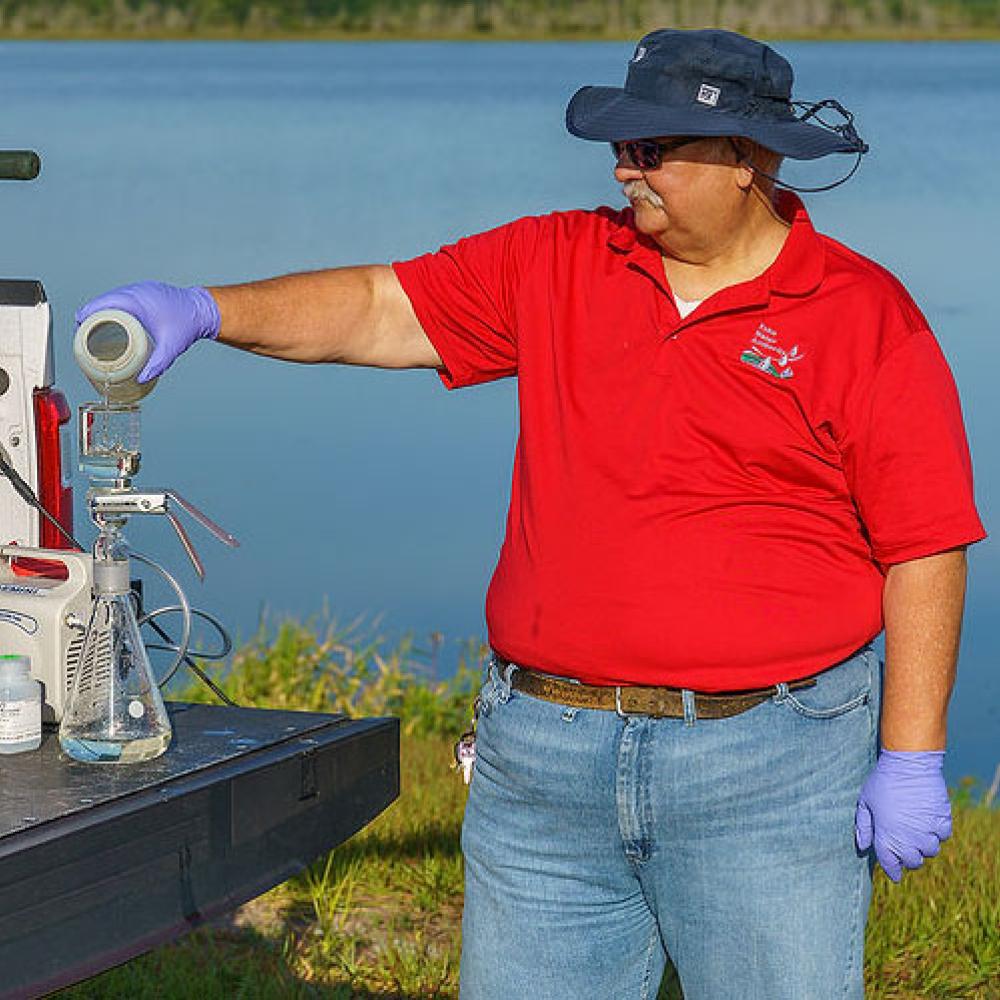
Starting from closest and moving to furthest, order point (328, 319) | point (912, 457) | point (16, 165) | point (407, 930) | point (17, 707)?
point (912, 457)
point (17, 707)
point (328, 319)
point (16, 165)
point (407, 930)

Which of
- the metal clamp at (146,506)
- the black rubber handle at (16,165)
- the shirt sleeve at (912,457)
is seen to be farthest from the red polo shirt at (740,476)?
the black rubber handle at (16,165)

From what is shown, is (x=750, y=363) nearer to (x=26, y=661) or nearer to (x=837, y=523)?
(x=837, y=523)

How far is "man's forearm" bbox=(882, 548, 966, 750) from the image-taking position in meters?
2.89

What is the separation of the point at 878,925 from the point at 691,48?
2347mm

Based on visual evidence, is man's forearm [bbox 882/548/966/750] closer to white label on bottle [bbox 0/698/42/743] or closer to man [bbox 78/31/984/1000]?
man [bbox 78/31/984/1000]

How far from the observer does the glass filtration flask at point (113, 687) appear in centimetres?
304

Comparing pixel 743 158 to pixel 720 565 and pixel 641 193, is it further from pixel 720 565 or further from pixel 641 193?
pixel 720 565

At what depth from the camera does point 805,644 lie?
2.92m

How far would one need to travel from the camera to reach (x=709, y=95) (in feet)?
9.57

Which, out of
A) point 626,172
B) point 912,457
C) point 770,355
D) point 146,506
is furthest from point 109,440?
point 912,457

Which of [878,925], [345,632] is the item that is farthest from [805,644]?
[345,632]

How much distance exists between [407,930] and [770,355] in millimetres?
2256

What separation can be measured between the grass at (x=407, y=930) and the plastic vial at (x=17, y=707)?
149 cm

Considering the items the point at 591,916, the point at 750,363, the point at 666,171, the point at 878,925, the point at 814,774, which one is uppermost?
the point at 666,171
